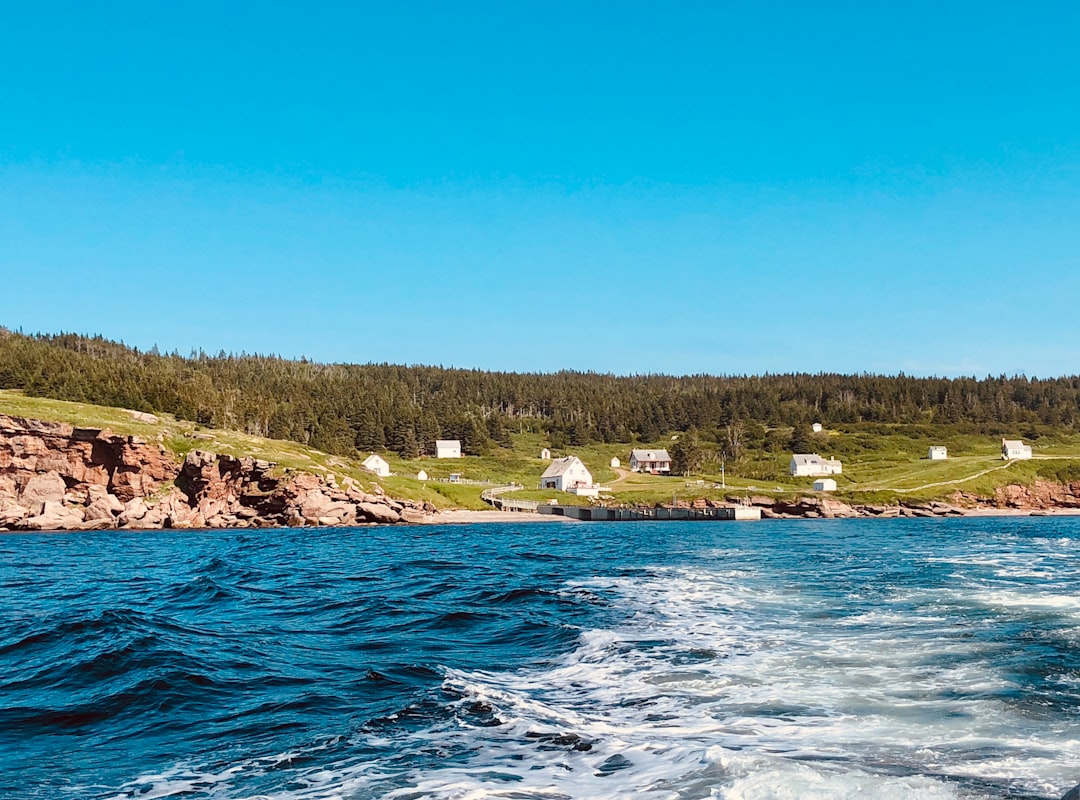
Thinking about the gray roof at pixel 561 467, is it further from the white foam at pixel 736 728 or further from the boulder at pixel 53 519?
the white foam at pixel 736 728

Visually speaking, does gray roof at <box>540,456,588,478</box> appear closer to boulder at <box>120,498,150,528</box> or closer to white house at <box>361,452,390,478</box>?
white house at <box>361,452,390,478</box>

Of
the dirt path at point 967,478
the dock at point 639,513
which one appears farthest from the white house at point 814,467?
the dock at point 639,513

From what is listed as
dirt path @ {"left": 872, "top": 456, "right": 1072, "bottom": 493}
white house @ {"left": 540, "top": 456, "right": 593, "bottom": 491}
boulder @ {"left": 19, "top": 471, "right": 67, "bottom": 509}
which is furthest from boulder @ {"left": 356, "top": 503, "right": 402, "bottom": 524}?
dirt path @ {"left": 872, "top": 456, "right": 1072, "bottom": 493}

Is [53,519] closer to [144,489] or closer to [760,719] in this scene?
[144,489]

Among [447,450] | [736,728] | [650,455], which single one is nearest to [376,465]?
[447,450]

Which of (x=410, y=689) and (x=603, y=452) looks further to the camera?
(x=603, y=452)

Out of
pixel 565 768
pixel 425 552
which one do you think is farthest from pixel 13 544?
pixel 565 768

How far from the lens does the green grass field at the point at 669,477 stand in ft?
322

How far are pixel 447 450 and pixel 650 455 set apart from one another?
44321 mm

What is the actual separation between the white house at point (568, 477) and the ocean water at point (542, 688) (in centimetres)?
10057

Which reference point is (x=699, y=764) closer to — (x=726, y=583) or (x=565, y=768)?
(x=565, y=768)

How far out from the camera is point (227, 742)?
12.3 meters

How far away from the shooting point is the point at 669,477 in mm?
154125

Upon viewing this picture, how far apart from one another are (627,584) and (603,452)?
155603mm
